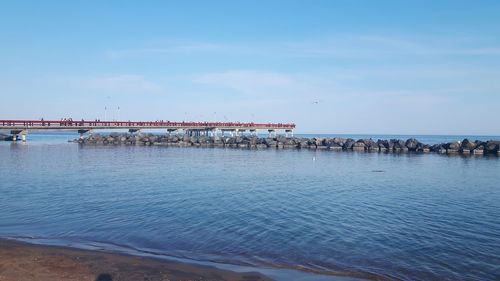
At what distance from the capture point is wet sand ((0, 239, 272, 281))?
9500 millimetres

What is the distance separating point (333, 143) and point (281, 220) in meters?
59.8

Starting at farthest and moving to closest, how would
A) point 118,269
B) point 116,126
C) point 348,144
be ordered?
point 116,126 < point 348,144 < point 118,269

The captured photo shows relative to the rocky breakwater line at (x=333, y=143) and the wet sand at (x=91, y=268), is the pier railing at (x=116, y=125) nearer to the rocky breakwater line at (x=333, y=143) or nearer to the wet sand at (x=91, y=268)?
the rocky breakwater line at (x=333, y=143)

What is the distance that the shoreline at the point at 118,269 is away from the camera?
31.3 ft

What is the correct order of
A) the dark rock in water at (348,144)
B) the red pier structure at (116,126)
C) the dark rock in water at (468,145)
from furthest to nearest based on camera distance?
the red pier structure at (116,126) < the dark rock in water at (348,144) < the dark rock in water at (468,145)

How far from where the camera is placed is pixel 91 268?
10.1 metres

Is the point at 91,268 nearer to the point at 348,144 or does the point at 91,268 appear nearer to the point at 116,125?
the point at 348,144

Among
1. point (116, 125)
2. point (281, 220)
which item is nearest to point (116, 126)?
point (116, 125)

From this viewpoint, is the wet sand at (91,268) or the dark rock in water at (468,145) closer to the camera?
the wet sand at (91,268)

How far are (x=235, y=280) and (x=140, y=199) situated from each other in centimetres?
1139

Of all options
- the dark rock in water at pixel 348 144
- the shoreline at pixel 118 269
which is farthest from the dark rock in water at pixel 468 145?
the shoreline at pixel 118 269

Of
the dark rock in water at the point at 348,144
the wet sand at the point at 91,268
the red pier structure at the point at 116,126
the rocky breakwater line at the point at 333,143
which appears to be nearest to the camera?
the wet sand at the point at 91,268

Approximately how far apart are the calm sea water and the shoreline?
0.57 m

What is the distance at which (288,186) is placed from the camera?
25.0 m
